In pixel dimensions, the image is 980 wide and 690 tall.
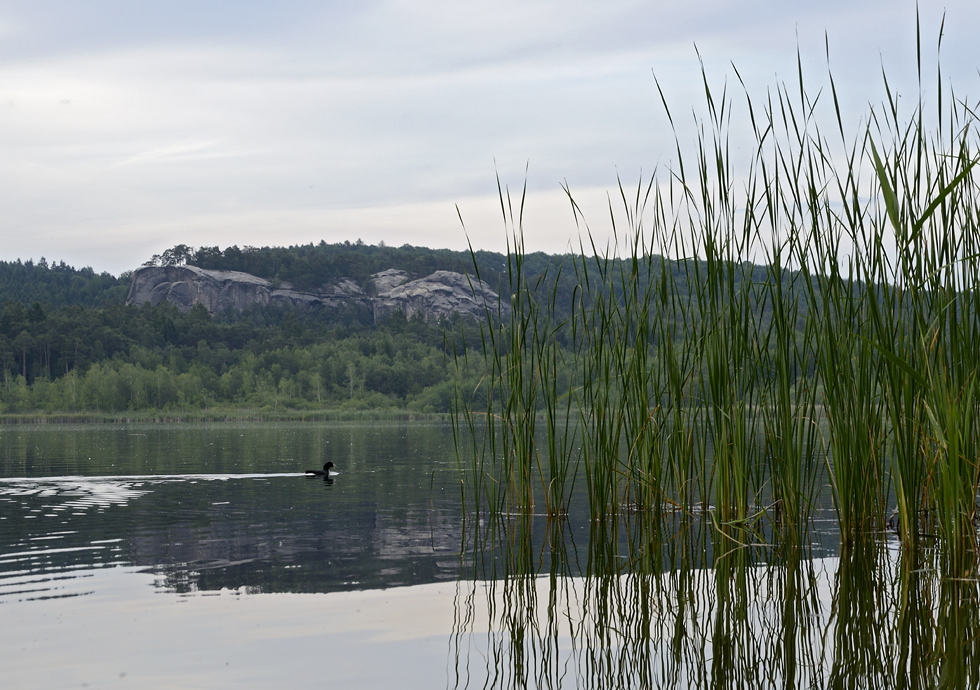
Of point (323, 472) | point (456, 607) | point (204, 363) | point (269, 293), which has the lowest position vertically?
point (323, 472)

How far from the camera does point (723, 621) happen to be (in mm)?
3732

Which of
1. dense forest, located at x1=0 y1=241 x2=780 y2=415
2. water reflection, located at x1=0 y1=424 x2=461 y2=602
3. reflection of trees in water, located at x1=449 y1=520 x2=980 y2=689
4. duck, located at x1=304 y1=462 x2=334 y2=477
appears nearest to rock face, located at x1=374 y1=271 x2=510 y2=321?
dense forest, located at x1=0 y1=241 x2=780 y2=415

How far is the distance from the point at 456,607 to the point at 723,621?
116 centimetres

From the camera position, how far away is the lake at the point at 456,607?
3.13 meters

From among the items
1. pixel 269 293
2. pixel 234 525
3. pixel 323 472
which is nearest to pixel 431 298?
pixel 269 293

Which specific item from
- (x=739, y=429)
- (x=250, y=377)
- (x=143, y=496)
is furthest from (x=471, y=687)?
(x=250, y=377)

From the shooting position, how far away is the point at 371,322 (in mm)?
115875

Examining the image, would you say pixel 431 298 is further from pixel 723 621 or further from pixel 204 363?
pixel 723 621

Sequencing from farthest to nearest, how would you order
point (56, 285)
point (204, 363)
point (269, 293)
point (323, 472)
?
point (269, 293) < point (56, 285) < point (204, 363) < point (323, 472)

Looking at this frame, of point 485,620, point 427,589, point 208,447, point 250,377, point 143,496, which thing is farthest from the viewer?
point 250,377

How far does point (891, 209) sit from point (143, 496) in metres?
8.12

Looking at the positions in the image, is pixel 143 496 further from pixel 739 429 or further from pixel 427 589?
pixel 739 429

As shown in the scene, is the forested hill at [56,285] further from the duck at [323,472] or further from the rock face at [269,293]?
the duck at [323,472]

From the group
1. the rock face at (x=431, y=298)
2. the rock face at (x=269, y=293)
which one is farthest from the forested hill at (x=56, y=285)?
the rock face at (x=431, y=298)
